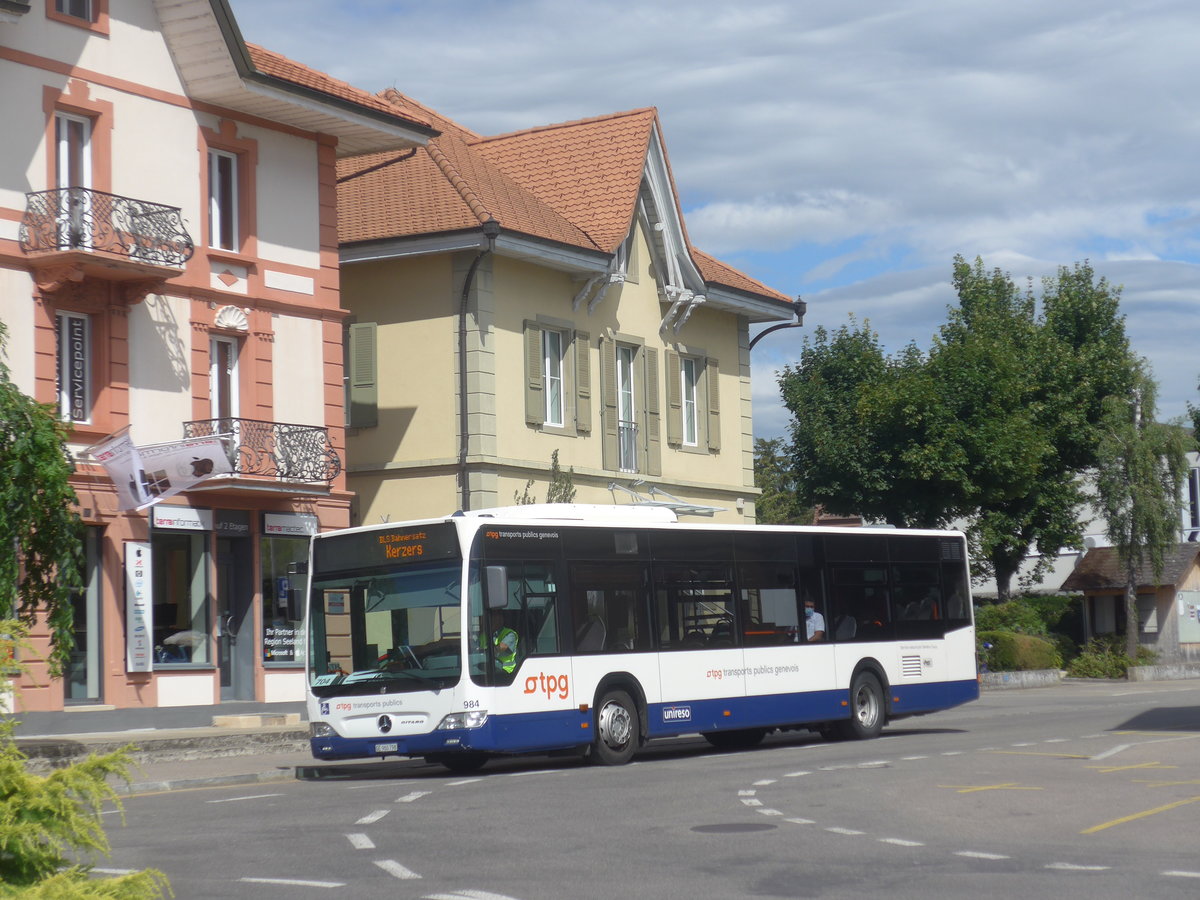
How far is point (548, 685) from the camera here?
18812 millimetres

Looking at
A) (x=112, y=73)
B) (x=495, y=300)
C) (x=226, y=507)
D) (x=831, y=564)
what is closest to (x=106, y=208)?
(x=112, y=73)

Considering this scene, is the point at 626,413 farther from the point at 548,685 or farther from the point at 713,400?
the point at 548,685

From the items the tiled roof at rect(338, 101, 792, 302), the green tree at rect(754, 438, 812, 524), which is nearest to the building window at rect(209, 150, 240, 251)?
the tiled roof at rect(338, 101, 792, 302)

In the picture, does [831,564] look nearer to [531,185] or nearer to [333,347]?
[333,347]

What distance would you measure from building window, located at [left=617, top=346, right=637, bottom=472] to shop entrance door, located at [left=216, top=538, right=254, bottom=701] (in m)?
9.48

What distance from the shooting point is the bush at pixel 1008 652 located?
42.8m

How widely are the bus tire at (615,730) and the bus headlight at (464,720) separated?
6.08 ft

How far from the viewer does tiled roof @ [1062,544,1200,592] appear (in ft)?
173

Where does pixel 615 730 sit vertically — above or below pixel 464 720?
below

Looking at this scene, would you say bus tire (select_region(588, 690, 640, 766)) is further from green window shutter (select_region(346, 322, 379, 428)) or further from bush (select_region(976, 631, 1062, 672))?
bush (select_region(976, 631, 1062, 672))

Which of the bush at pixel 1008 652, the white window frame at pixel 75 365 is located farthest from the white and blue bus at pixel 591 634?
the bush at pixel 1008 652

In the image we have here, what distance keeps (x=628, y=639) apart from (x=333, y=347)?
1128 centimetres

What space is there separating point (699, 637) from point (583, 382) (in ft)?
44.5

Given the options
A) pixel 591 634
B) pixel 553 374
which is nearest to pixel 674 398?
pixel 553 374
